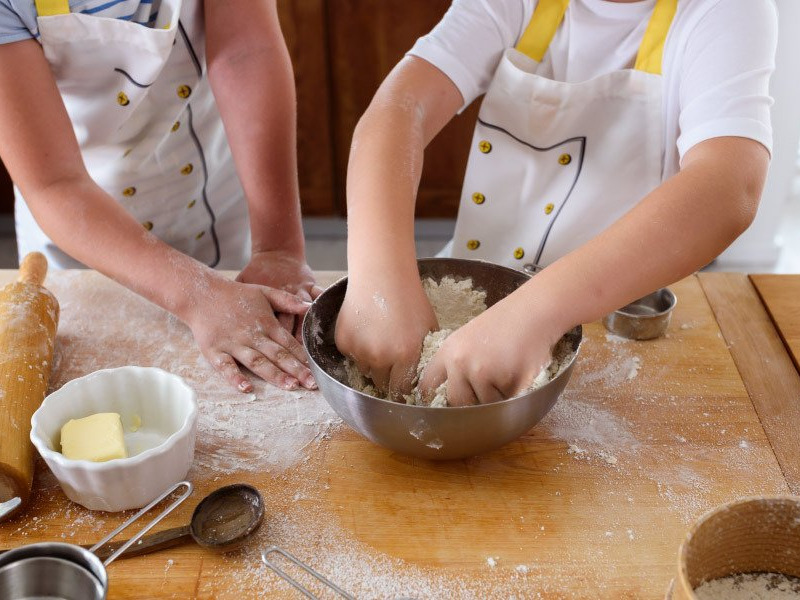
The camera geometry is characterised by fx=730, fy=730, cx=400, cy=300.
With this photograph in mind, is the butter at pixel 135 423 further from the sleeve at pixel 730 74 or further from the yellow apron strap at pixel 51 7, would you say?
the sleeve at pixel 730 74

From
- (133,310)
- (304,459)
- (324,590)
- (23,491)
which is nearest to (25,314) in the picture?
(133,310)

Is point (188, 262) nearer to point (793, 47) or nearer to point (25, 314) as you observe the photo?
point (25, 314)

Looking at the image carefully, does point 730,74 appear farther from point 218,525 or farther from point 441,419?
point 218,525

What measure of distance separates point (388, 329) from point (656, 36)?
59 centimetres

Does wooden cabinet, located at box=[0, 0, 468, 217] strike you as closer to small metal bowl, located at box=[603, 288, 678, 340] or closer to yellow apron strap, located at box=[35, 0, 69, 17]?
yellow apron strap, located at box=[35, 0, 69, 17]

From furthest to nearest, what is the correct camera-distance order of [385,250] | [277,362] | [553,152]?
[553,152] → [277,362] → [385,250]

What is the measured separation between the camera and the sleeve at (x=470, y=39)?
3.42 ft

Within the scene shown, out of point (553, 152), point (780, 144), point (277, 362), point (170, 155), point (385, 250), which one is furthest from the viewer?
point (780, 144)

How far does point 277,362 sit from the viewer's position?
95cm

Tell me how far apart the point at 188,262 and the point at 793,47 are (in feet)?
6.67

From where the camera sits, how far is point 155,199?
4.34 feet

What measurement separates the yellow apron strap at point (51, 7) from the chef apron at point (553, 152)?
0.62 meters

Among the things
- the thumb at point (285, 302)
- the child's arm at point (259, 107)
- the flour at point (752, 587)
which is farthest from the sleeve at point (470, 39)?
the flour at point (752, 587)

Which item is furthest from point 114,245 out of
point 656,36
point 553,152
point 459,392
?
point 656,36
